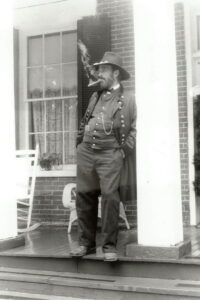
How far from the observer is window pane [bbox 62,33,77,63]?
7.34 metres

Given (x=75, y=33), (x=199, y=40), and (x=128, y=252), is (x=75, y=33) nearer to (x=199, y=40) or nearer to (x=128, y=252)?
(x=199, y=40)

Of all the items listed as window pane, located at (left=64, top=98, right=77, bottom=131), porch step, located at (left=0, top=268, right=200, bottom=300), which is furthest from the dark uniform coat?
window pane, located at (left=64, top=98, right=77, bottom=131)

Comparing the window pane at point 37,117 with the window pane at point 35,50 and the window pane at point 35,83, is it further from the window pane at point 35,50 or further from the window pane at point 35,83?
the window pane at point 35,50

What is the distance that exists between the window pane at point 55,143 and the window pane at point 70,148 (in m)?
0.10

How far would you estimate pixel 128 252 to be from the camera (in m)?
4.33

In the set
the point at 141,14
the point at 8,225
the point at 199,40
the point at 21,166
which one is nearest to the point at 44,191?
the point at 21,166

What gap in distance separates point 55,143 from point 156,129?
341cm

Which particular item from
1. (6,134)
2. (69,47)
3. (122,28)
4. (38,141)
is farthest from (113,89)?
(38,141)

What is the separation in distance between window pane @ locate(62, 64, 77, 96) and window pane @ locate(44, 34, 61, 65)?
0.21 metres

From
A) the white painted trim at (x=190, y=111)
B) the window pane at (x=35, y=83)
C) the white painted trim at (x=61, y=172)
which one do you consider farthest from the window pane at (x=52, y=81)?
the white painted trim at (x=190, y=111)

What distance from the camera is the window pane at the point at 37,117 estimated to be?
7.62 meters

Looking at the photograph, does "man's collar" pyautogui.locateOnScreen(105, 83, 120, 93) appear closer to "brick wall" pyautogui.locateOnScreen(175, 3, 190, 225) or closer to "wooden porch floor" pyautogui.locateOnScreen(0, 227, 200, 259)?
"wooden porch floor" pyautogui.locateOnScreen(0, 227, 200, 259)

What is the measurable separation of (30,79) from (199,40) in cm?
267

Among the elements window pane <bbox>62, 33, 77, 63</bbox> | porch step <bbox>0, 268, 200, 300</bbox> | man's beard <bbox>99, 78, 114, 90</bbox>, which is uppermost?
window pane <bbox>62, 33, 77, 63</bbox>
